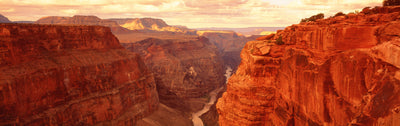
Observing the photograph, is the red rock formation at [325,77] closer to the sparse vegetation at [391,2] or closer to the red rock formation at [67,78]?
the sparse vegetation at [391,2]

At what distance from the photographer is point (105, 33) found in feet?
161

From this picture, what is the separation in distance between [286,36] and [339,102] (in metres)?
7.28

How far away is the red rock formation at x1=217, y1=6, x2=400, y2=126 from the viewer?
869 centimetres

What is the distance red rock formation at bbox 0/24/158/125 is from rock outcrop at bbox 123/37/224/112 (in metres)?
20.3

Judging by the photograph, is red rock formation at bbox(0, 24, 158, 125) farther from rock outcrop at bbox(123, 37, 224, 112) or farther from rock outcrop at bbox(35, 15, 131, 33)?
rock outcrop at bbox(35, 15, 131, 33)

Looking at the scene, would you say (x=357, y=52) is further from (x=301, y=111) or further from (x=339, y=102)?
(x=301, y=111)

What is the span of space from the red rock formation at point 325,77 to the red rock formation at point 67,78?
2709cm

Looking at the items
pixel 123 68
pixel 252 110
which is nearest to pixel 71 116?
pixel 123 68

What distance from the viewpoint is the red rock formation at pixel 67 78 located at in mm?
31453

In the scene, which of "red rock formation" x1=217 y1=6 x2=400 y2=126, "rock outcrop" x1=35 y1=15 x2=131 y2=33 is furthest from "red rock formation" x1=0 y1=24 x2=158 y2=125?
"rock outcrop" x1=35 y1=15 x2=131 y2=33

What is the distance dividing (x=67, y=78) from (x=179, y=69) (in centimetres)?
5411

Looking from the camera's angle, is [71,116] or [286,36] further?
[71,116]

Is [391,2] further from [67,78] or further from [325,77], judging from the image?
[67,78]

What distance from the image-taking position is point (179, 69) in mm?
89812
